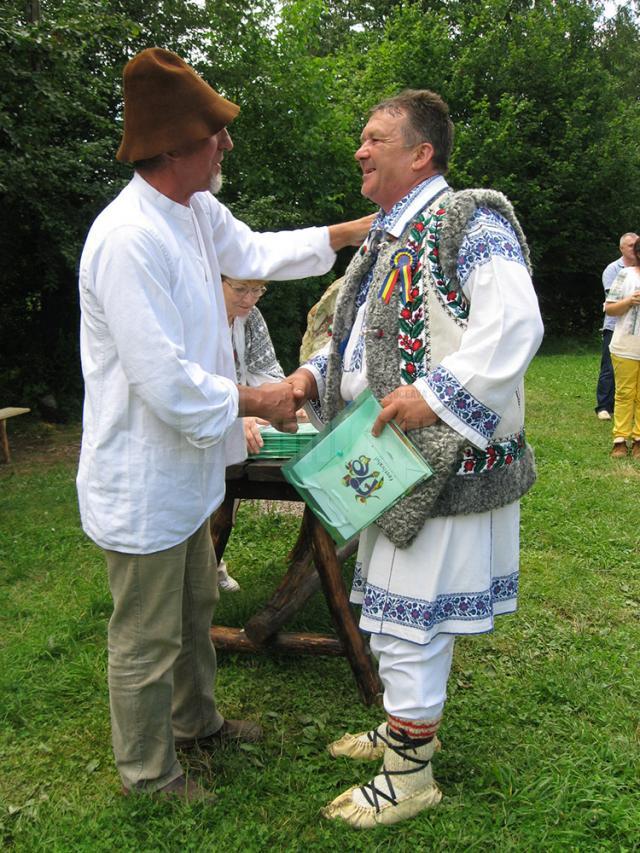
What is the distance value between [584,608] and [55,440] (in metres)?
6.29

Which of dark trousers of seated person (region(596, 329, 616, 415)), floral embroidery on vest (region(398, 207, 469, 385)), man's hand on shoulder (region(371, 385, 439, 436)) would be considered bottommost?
dark trousers of seated person (region(596, 329, 616, 415))

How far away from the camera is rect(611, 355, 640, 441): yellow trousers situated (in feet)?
24.0

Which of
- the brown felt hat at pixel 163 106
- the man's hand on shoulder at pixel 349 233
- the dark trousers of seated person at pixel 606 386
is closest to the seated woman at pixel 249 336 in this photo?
the man's hand on shoulder at pixel 349 233

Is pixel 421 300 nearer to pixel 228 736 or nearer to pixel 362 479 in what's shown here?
pixel 362 479

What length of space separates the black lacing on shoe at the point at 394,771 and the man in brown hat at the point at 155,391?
0.56m

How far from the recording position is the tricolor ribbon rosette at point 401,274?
2229mm

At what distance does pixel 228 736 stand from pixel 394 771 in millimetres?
716

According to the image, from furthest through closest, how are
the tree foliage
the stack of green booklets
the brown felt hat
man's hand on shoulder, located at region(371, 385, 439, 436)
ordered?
the tree foliage
the stack of green booklets
man's hand on shoulder, located at region(371, 385, 439, 436)
the brown felt hat

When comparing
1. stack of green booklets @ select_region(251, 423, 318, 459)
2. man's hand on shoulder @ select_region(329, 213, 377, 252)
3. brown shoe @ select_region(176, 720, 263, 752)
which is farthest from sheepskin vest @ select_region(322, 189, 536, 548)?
brown shoe @ select_region(176, 720, 263, 752)

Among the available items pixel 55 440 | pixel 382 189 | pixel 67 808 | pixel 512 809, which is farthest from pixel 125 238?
pixel 55 440

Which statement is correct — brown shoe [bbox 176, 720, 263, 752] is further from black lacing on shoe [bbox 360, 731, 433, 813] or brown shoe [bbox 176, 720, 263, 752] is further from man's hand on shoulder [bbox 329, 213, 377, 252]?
man's hand on shoulder [bbox 329, 213, 377, 252]

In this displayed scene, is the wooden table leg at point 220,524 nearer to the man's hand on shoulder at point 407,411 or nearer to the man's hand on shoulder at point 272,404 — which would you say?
the man's hand on shoulder at point 272,404

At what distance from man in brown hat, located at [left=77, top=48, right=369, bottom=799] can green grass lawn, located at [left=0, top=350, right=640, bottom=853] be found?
248mm

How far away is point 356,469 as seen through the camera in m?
2.28
